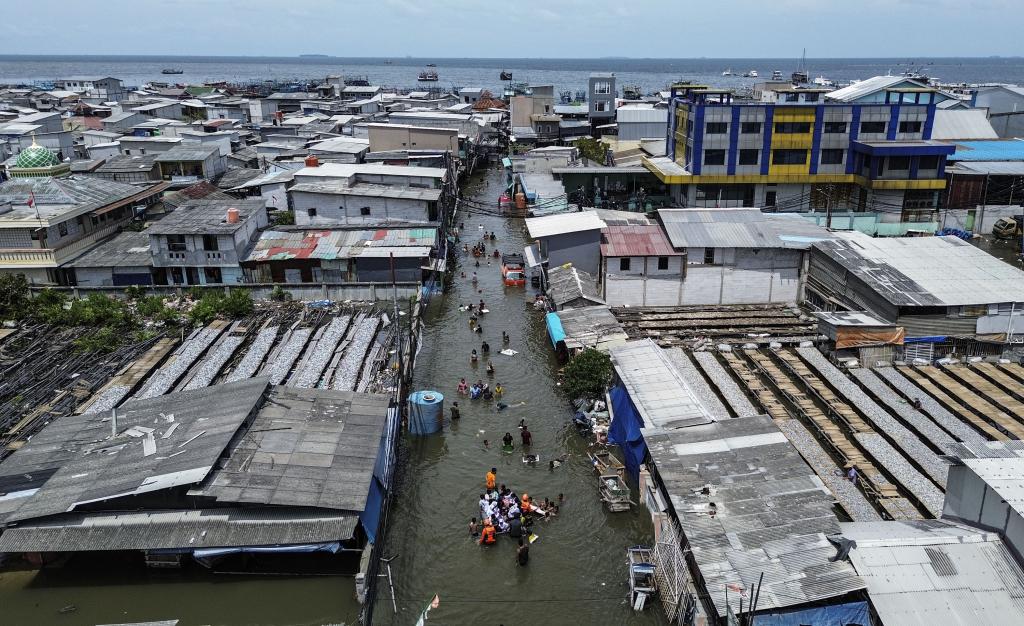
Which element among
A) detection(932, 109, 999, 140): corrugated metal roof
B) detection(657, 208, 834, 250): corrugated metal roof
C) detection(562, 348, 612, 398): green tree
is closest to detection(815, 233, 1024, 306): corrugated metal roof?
detection(657, 208, 834, 250): corrugated metal roof

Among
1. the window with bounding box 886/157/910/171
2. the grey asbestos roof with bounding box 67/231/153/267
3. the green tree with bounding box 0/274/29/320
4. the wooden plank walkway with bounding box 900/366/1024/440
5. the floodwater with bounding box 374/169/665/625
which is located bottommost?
the floodwater with bounding box 374/169/665/625

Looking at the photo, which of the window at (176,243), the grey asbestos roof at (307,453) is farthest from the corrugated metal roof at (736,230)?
the window at (176,243)

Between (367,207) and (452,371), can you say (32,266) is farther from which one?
(452,371)

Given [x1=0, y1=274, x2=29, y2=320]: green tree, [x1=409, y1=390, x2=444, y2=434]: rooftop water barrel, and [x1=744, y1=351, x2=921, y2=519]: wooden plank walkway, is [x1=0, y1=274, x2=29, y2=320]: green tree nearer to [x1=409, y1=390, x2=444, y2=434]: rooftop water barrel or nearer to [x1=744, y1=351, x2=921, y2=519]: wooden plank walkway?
[x1=409, y1=390, x2=444, y2=434]: rooftop water barrel

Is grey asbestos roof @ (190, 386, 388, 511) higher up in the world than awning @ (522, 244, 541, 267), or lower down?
lower down

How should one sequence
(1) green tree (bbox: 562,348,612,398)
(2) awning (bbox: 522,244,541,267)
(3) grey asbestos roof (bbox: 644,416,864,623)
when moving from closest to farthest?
(3) grey asbestos roof (bbox: 644,416,864,623), (1) green tree (bbox: 562,348,612,398), (2) awning (bbox: 522,244,541,267)

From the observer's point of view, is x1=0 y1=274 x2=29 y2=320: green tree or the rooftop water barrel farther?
x1=0 y1=274 x2=29 y2=320: green tree

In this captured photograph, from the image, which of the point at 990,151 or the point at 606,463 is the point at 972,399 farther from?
the point at 990,151

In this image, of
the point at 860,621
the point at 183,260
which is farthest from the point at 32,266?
the point at 860,621

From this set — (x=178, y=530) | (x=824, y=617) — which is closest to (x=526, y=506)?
(x=824, y=617)
